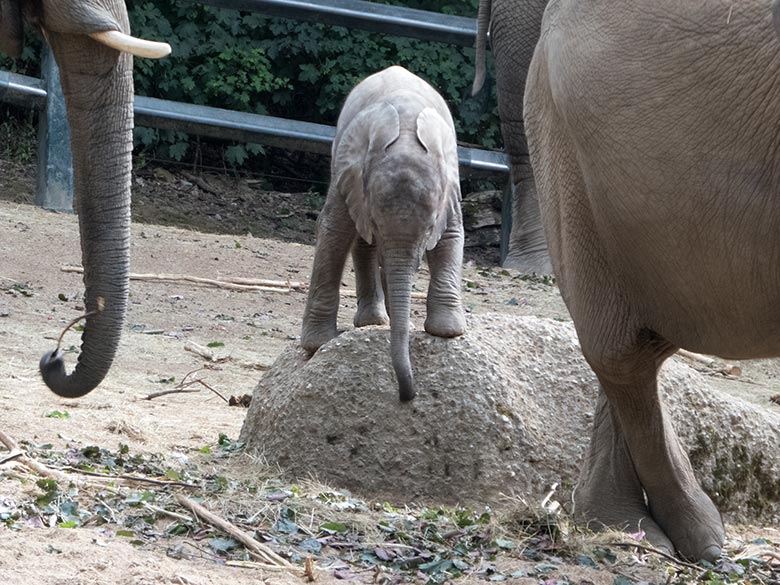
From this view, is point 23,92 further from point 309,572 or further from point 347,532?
point 309,572

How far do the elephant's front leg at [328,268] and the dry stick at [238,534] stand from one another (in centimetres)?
157

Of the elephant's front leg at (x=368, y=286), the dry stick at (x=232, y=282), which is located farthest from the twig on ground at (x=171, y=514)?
the dry stick at (x=232, y=282)

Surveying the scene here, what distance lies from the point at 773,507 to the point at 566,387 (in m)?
0.86

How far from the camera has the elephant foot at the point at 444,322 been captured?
504 centimetres

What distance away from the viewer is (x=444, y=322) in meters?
5.05

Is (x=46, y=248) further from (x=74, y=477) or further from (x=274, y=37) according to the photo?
(x=274, y=37)

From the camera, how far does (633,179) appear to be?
319 cm

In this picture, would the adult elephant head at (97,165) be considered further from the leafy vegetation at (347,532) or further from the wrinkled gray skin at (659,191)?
the wrinkled gray skin at (659,191)

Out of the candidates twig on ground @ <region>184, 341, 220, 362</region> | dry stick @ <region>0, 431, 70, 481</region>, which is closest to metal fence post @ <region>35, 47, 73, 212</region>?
twig on ground @ <region>184, 341, 220, 362</region>

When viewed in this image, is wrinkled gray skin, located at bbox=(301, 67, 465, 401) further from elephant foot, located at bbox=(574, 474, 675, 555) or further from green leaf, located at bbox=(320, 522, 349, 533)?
green leaf, located at bbox=(320, 522, 349, 533)

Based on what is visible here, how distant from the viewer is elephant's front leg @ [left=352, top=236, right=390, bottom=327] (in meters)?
5.52

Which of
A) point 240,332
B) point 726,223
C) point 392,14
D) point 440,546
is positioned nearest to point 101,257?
point 440,546

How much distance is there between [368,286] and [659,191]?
2512mm

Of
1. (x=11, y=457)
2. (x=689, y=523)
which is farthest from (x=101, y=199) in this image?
(x=689, y=523)
